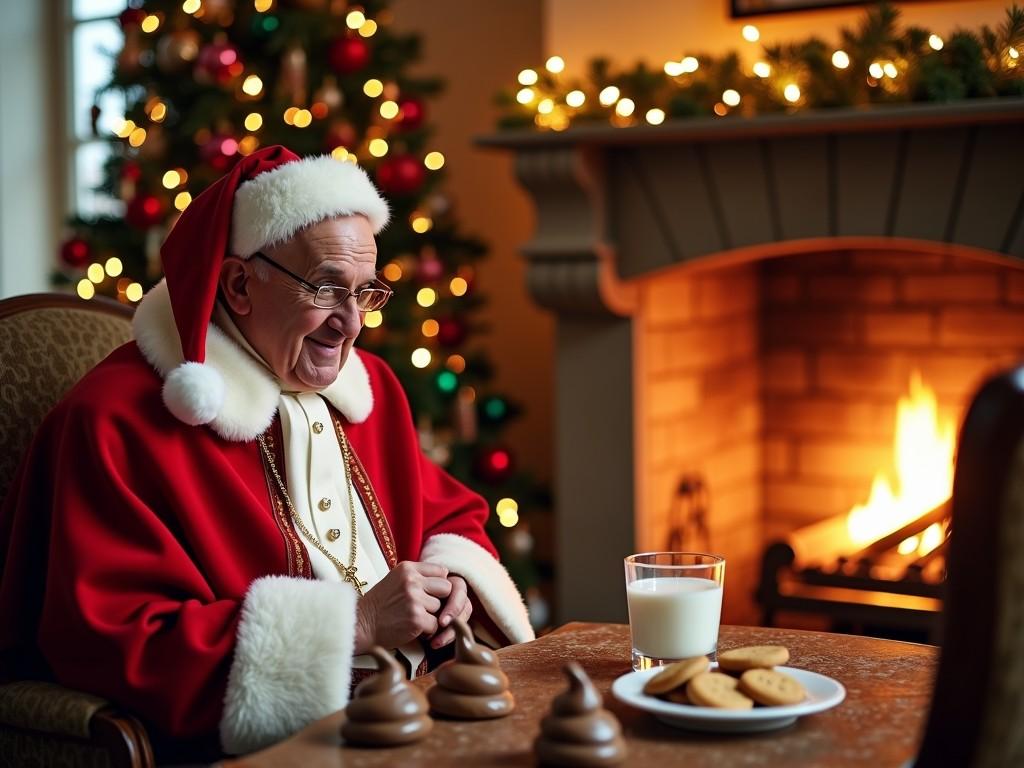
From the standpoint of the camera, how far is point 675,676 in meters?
1.25

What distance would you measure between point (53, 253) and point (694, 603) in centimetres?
445

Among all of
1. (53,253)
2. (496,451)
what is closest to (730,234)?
(496,451)

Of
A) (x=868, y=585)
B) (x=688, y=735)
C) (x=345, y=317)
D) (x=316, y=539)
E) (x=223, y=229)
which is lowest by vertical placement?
(x=868, y=585)

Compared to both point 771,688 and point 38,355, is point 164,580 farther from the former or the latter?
point 771,688

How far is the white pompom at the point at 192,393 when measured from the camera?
169cm

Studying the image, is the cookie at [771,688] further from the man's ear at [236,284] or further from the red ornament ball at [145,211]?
the red ornament ball at [145,211]

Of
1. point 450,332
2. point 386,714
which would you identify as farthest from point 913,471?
point 386,714

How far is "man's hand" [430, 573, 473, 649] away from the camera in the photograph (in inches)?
69.1

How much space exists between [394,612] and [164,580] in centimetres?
29

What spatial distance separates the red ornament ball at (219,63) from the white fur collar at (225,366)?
175 centimetres

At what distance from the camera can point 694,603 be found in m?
1.37

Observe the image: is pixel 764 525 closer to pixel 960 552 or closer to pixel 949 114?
pixel 949 114

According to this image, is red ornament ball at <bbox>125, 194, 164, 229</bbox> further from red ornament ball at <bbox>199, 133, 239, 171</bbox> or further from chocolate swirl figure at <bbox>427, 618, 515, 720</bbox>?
chocolate swirl figure at <bbox>427, 618, 515, 720</bbox>

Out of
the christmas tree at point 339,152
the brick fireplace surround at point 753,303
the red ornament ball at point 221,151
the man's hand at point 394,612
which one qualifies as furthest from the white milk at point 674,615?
the red ornament ball at point 221,151
